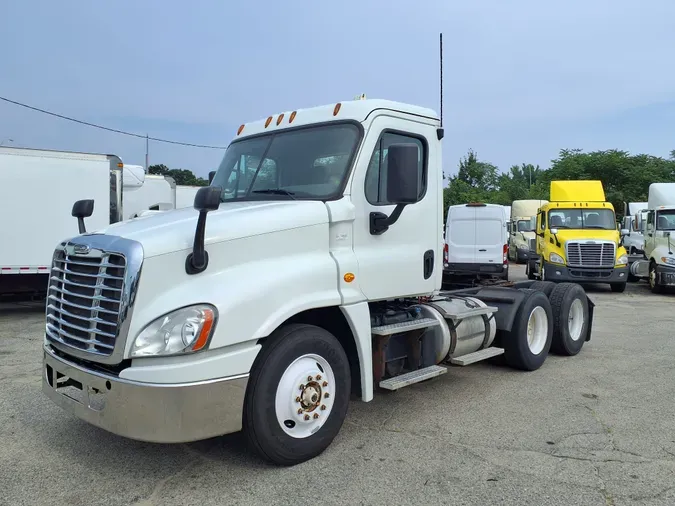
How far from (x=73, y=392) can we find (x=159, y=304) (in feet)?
3.21

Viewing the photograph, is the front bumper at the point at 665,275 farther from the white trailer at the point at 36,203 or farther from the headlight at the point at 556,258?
the white trailer at the point at 36,203

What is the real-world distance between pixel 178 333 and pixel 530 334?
4.92 meters

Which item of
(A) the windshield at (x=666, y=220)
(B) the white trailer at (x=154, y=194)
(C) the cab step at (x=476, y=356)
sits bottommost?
(C) the cab step at (x=476, y=356)

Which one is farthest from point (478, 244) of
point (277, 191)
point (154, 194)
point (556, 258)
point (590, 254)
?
point (277, 191)

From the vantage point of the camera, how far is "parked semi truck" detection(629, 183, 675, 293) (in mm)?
15531

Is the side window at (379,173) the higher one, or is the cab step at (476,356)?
the side window at (379,173)

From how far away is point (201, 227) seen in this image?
3.67 m

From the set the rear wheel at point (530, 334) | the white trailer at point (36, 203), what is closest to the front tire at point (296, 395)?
the rear wheel at point (530, 334)

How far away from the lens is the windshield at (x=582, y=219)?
1681cm

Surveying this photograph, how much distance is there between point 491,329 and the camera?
652 cm

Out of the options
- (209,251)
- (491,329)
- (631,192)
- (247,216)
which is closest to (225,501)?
(209,251)

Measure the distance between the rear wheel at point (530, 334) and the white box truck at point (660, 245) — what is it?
986 cm

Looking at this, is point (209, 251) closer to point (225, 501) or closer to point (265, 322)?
point (265, 322)

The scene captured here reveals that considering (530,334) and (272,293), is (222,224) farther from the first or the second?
(530,334)
